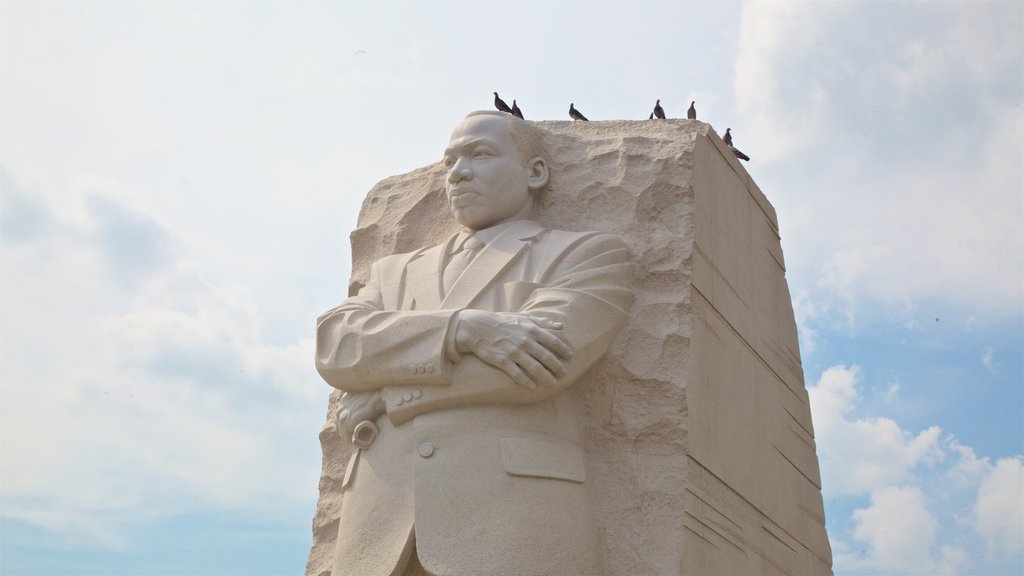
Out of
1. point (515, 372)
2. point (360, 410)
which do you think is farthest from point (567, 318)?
point (360, 410)

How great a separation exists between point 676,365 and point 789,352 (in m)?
1.83

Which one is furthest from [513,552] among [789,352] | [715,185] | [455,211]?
[789,352]

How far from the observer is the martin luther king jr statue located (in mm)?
4746

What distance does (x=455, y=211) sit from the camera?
19.4 feet

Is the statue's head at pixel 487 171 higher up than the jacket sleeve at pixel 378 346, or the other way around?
the statue's head at pixel 487 171

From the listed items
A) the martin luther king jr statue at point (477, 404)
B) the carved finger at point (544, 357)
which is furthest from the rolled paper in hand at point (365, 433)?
the carved finger at point (544, 357)

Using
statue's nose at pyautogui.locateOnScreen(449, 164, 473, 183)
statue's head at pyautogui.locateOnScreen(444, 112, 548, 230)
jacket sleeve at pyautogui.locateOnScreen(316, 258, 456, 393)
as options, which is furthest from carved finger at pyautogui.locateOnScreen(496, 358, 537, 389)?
statue's nose at pyautogui.locateOnScreen(449, 164, 473, 183)

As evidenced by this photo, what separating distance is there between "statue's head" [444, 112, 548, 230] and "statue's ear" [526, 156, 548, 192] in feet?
0.04

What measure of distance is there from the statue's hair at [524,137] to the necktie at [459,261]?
0.58 m

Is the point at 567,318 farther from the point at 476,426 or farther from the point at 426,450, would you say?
the point at 426,450

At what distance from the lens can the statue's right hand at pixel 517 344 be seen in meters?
4.92

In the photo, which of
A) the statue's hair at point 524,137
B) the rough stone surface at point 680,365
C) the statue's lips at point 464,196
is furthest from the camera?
the statue's hair at point 524,137

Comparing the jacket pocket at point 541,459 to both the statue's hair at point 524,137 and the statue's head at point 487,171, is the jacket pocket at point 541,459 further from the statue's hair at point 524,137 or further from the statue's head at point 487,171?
the statue's hair at point 524,137

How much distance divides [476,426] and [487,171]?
4.86 ft
